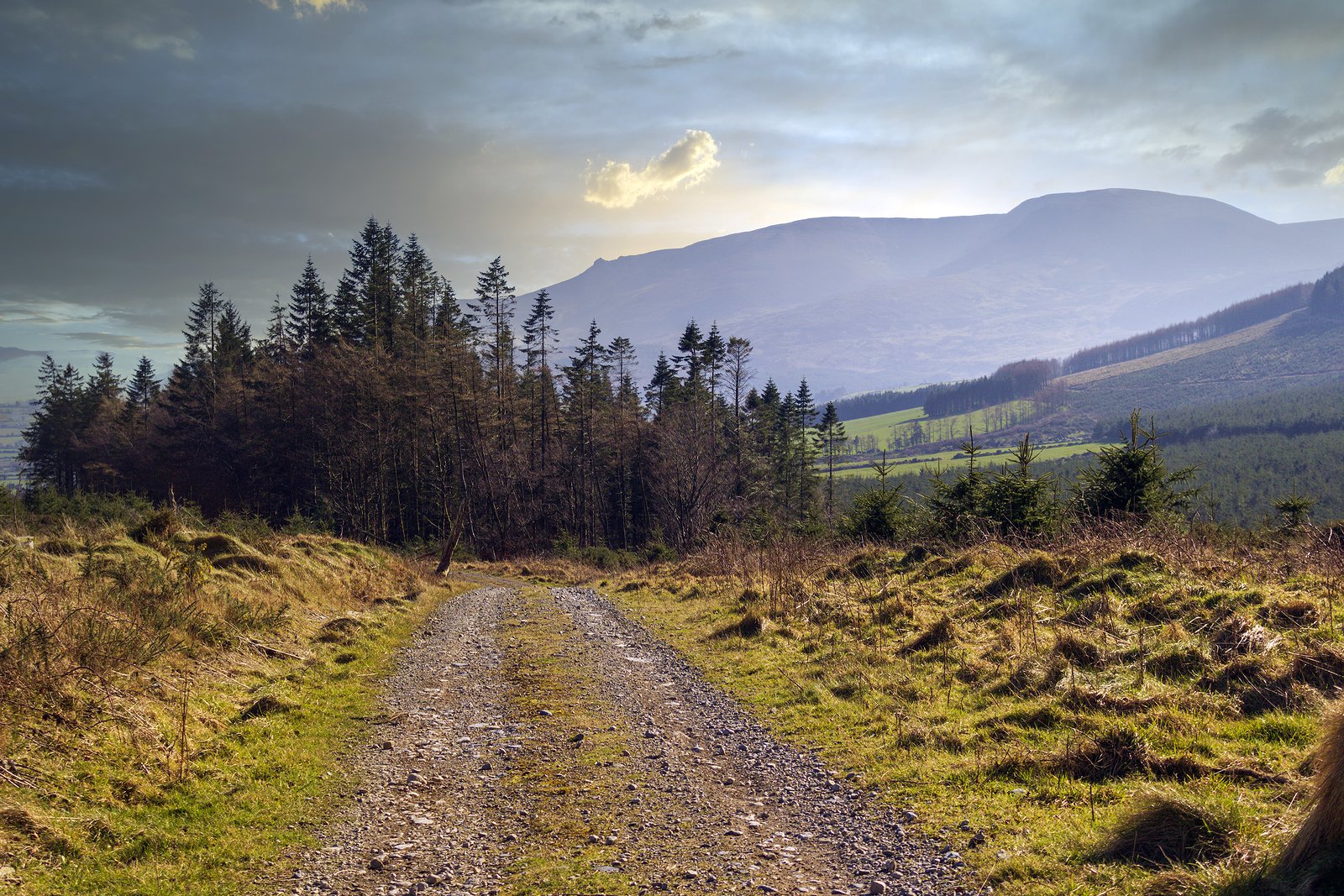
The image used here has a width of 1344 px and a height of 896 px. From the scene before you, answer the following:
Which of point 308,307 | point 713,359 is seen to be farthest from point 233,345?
point 713,359

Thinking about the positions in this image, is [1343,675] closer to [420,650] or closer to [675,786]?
[675,786]

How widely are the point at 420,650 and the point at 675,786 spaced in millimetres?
8539

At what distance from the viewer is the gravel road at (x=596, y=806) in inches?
198

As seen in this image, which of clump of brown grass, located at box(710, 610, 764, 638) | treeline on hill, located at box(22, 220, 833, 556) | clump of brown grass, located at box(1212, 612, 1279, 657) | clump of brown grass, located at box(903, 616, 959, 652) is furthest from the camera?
treeline on hill, located at box(22, 220, 833, 556)

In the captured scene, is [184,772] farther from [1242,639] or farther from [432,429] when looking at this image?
[432,429]

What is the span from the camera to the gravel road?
5.04 m

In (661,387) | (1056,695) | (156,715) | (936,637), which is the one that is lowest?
(936,637)

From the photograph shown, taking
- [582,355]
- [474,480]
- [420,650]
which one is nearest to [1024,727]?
[420,650]

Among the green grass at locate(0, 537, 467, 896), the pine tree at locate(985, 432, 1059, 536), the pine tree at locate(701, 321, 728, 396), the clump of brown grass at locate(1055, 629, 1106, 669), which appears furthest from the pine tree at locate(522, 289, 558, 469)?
the clump of brown grass at locate(1055, 629, 1106, 669)

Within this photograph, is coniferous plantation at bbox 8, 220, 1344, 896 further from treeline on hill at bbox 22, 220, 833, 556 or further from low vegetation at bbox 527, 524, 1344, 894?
treeline on hill at bbox 22, 220, 833, 556

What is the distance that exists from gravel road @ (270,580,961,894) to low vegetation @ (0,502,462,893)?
708mm

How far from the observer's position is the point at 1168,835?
15.4 feet

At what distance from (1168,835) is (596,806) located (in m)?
4.56

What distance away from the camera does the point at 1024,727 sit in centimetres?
747
